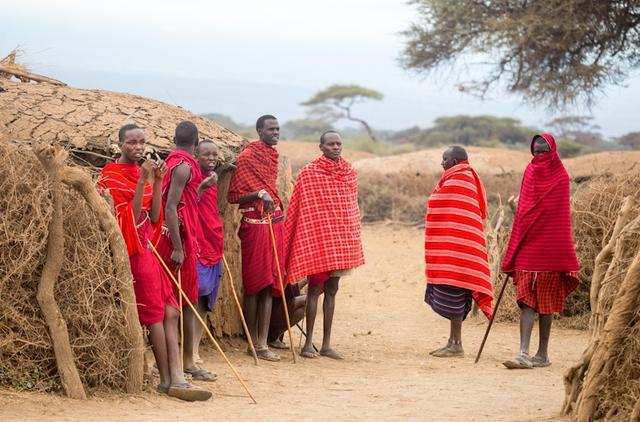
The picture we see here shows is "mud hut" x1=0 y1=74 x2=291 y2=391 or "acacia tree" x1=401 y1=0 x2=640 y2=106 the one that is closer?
"mud hut" x1=0 y1=74 x2=291 y2=391

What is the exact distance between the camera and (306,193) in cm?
852

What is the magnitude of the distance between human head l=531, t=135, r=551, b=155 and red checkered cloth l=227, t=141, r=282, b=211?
6.32ft

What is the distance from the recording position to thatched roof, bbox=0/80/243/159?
7820 mm

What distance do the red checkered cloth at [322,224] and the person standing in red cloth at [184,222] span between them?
1.33m

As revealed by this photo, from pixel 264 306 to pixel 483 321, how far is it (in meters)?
3.07

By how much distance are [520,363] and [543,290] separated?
23.2 inches

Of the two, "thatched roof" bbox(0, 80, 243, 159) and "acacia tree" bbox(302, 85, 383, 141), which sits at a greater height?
"acacia tree" bbox(302, 85, 383, 141)

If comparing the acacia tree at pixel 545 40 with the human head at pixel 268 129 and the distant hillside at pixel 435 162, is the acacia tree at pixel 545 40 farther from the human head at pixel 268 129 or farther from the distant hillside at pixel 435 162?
the human head at pixel 268 129

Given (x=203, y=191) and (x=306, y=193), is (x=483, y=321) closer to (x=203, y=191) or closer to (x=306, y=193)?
(x=306, y=193)

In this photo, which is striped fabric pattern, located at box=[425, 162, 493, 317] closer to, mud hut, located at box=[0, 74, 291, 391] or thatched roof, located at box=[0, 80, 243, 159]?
thatched roof, located at box=[0, 80, 243, 159]

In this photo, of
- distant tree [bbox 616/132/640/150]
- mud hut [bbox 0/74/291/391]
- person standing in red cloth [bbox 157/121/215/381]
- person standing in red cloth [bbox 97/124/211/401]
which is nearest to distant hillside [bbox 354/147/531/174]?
person standing in red cloth [bbox 157/121/215/381]

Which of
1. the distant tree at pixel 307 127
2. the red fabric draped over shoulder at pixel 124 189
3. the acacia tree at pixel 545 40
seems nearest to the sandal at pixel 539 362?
the red fabric draped over shoulder at pixel 124 189

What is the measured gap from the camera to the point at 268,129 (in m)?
8.24

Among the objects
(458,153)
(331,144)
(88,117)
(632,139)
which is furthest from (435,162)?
(632,139)
